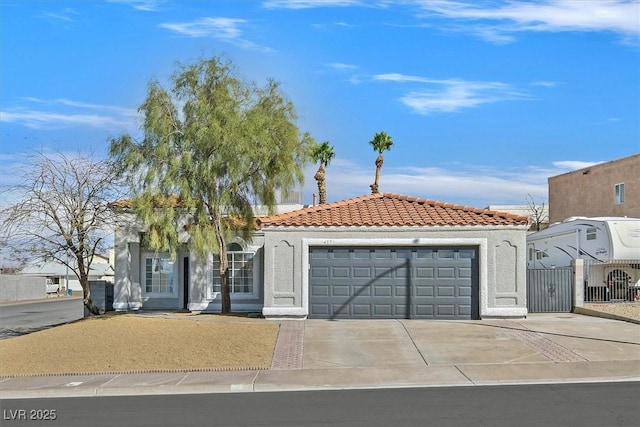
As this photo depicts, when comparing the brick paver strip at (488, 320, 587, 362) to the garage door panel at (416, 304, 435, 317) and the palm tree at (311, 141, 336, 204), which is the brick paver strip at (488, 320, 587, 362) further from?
the palm tree at (311, 141, 336, 204)

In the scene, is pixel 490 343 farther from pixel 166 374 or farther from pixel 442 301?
pixel 166 374

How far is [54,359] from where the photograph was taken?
17.1m

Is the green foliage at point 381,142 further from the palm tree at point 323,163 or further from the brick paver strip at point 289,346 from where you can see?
the brick paver strip at point 289,346

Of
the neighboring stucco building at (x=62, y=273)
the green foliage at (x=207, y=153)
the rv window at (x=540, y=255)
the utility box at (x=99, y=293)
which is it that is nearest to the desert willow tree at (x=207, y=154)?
the green foliage at (x=207, y=153)

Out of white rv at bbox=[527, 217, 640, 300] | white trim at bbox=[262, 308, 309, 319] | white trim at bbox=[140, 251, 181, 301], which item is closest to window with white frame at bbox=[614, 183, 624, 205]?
white rv at bbox=[527, 217, 640, 300]

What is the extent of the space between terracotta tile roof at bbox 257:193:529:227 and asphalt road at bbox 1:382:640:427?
381 inches

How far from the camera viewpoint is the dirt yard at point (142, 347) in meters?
16.3

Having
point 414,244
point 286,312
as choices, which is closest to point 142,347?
Result: point 286,312

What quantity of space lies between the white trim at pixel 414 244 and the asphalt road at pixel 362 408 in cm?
884

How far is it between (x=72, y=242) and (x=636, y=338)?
1644cm

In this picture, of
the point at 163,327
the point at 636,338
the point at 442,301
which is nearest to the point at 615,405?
the point at 636,338

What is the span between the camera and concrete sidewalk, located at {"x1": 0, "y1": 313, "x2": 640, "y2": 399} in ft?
Result: 45.9

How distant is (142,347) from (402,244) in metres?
8.65

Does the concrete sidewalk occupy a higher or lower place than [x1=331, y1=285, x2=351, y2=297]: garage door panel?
lower
